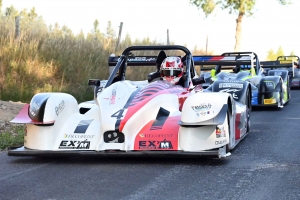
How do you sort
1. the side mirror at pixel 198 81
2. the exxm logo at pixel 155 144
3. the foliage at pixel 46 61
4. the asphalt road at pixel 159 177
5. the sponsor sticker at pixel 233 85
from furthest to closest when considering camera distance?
the foliage at pixel 46 61 < the sponsor sticker at pixel 233 85 < the side mirror at pixel 198 81 < the exxm logo at pixel 155 144 < the asphalt road at pixel 159 177

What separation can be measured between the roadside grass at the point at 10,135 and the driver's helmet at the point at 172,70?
2.36m

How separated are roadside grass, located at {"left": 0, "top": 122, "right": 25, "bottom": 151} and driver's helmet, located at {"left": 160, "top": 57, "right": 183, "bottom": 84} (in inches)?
92.8

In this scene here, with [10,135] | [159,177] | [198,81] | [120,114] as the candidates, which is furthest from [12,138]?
[159,177]

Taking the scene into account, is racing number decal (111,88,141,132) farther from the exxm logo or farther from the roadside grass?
the roadside grass

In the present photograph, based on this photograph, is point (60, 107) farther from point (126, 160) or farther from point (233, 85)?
point (233, 85)

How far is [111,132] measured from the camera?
7.27 meters

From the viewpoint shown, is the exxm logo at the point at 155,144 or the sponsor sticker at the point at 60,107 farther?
the sponsor sticker at the point at 60,107

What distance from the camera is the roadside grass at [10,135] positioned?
889cm

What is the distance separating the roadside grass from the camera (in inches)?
350

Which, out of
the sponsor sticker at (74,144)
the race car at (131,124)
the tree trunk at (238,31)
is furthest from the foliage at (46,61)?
the tree trunk at (238,31)

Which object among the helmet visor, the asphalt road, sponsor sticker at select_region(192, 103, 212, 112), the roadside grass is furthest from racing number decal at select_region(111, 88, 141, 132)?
the roadside grass

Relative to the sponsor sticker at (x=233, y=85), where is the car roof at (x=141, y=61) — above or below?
above

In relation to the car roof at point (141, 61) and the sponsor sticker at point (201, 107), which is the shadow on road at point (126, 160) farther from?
the car roof at point (141, 61)

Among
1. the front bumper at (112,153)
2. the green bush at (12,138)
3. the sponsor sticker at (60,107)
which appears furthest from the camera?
the green bush at (12,138)
